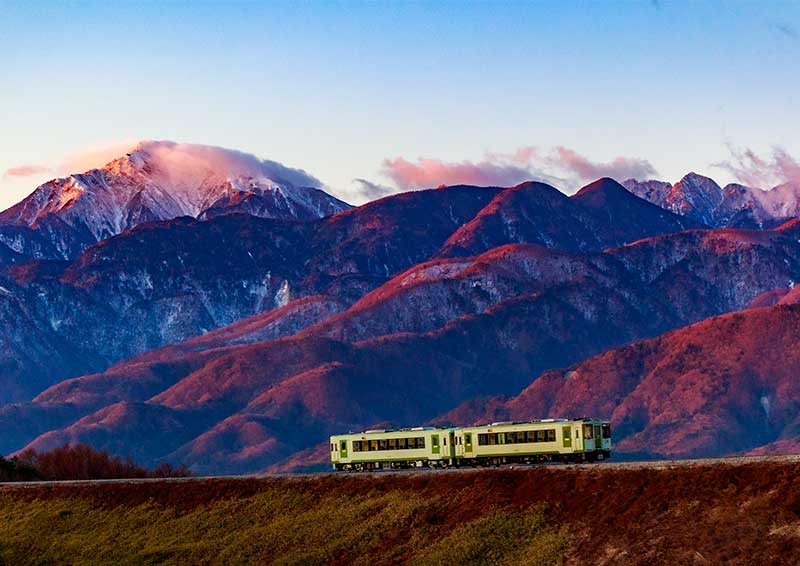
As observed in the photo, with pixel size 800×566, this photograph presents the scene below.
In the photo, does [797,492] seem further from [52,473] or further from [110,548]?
[52,473]

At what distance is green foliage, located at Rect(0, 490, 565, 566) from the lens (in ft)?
298

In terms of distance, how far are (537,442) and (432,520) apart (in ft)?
91.5

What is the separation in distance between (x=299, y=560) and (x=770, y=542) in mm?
31730

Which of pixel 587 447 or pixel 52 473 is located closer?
pixel 587 447

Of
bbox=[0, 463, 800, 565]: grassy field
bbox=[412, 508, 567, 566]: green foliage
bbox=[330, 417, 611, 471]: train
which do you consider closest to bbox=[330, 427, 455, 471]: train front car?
bbox=[330, 417, 611, 471]: train

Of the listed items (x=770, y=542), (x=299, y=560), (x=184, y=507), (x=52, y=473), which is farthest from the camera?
(x=52, y=473)

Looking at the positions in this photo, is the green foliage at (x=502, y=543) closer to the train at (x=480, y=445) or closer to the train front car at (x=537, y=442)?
the train front car at (x=537, y=442)

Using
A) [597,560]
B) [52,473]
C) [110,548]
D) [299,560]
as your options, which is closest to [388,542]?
[299,560]

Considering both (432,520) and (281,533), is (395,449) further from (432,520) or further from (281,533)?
(432,520)

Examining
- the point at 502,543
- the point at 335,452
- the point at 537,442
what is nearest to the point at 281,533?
the point at 502,543

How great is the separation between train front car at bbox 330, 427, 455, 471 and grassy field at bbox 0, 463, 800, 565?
2069cm

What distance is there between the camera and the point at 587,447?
12250cm

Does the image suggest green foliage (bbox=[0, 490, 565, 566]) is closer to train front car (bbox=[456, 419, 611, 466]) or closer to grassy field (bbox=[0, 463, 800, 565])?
grassy field (bbox=[0, 463, 800, 565])

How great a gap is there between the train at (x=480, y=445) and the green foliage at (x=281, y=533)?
68.8 ft
